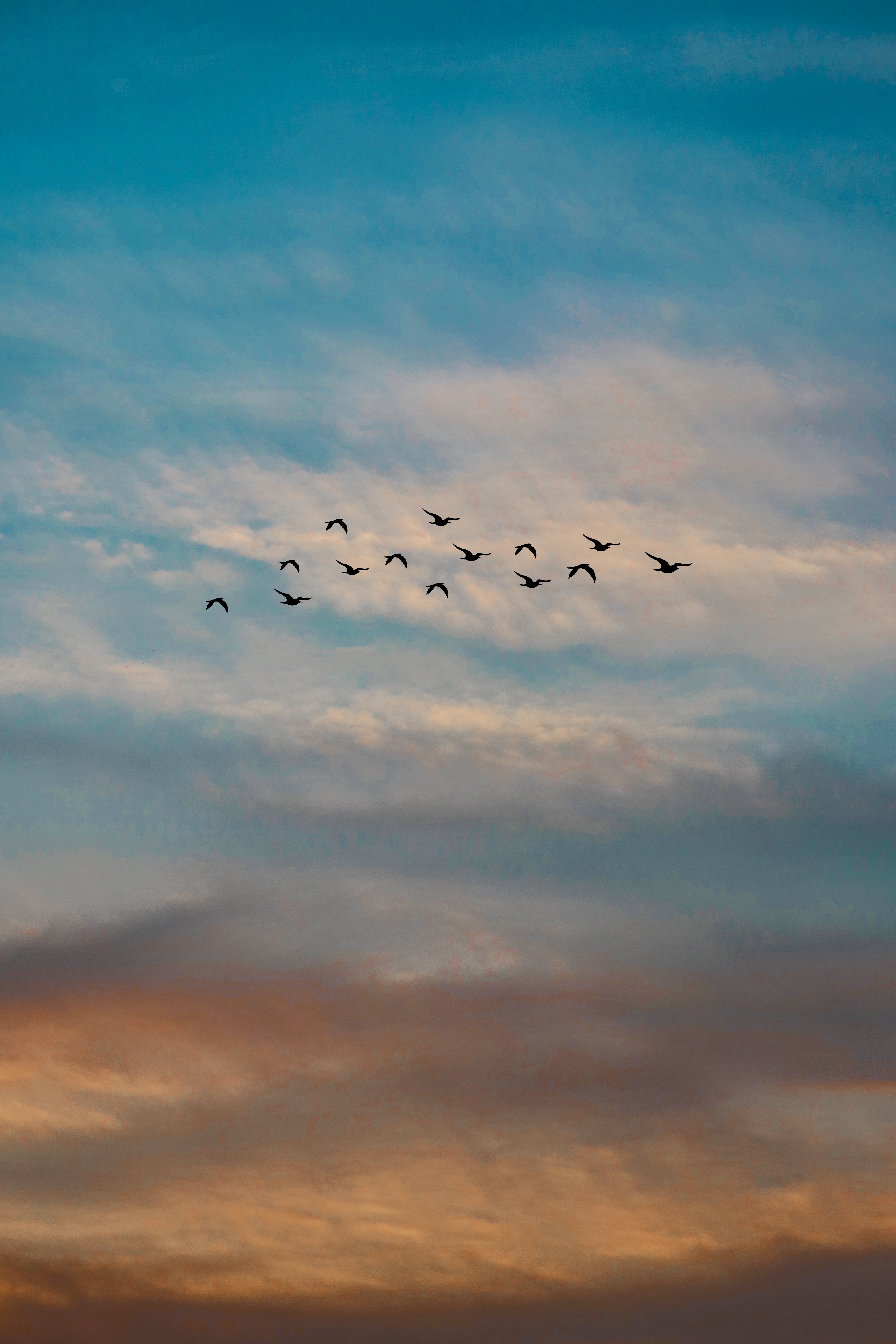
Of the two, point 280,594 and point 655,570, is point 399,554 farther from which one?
point 655,570

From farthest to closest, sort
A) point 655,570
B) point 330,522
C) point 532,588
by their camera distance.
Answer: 1. point 532,588
2. point 330,522
3. point 655,570

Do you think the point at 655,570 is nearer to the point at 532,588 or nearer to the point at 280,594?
the point at 532,588

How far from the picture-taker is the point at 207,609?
152125mm

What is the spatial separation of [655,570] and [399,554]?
109ft

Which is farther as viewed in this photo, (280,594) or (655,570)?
(280,594)

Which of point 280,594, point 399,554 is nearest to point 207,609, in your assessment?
point 280,594

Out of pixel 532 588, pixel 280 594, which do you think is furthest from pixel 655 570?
pixel 280 594

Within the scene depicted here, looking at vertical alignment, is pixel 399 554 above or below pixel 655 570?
above

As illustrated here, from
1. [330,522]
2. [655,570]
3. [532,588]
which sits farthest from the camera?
[532,588]

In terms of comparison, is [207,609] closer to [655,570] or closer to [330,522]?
[330,522]

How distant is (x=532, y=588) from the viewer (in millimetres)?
159875

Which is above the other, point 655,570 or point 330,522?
point 330,522

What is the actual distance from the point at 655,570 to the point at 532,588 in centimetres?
2631

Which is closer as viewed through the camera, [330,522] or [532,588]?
[330,522]
